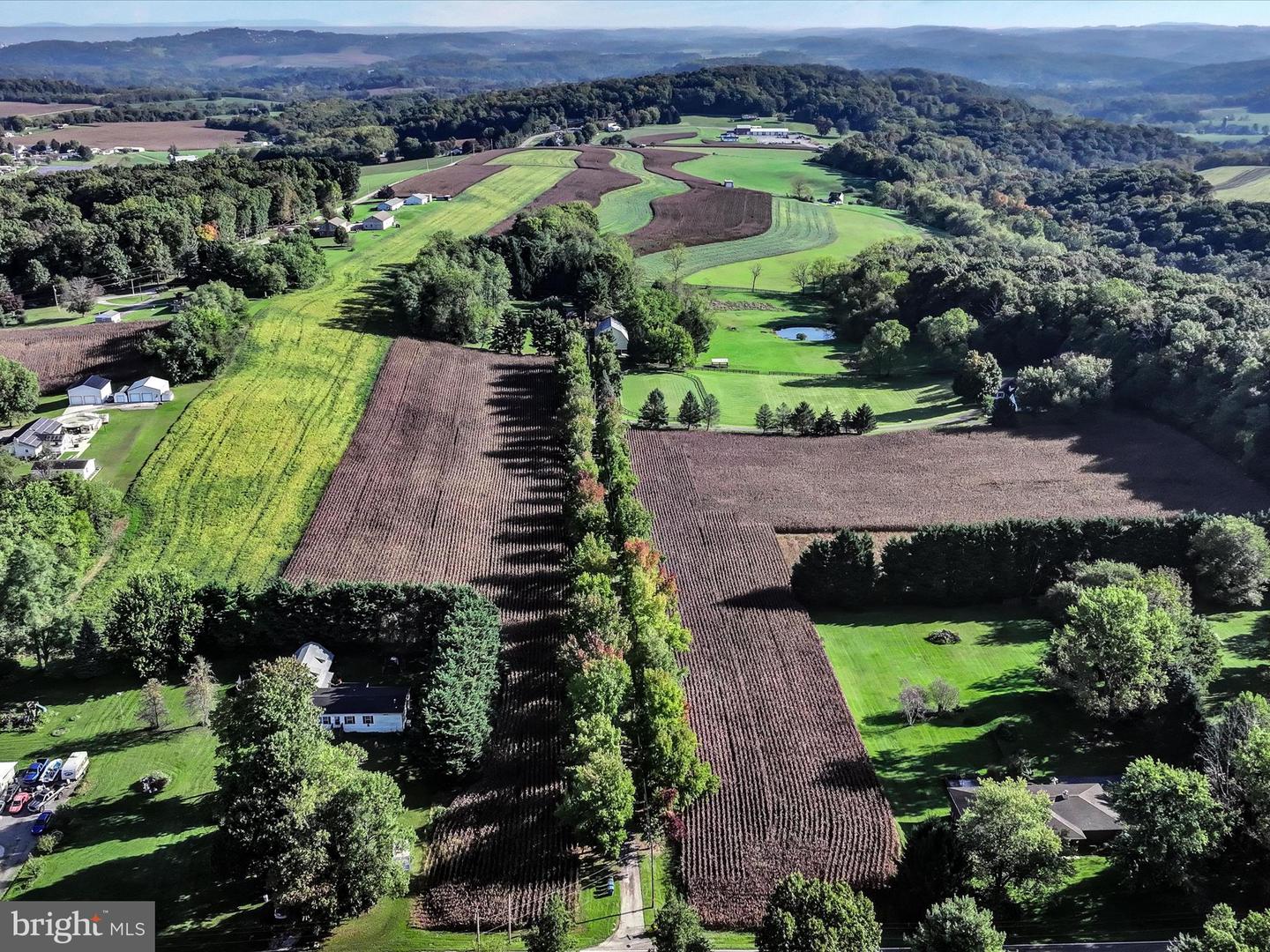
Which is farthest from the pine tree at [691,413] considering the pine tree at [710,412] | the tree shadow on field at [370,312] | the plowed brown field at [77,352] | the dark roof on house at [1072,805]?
the plowed brown field at [77,352]

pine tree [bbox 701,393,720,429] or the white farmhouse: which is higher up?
the white farmhouse

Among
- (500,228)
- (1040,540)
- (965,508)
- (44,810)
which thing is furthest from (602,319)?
(44,810)

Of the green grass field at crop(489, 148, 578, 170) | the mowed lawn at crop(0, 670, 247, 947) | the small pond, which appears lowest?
the mowed lawn at crop(0, 670, 247, 947)

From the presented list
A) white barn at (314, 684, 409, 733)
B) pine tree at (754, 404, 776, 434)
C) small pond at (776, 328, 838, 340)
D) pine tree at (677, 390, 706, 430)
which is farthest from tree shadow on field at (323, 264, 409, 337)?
white barn at (314, 684, 409, 733)

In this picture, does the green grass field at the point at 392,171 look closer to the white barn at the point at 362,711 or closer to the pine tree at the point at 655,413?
the pine tree at the point at 655,413

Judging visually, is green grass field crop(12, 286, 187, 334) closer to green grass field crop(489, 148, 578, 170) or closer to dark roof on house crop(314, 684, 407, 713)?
dark roof on house crop(314, 684, 407, 713)

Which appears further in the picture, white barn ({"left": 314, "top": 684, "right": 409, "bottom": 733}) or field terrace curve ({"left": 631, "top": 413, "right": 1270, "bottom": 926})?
white barn ({"left": 314, "top": 684, "right": 409, "bottom": 733})

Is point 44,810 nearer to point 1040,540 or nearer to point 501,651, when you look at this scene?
point 501,651
